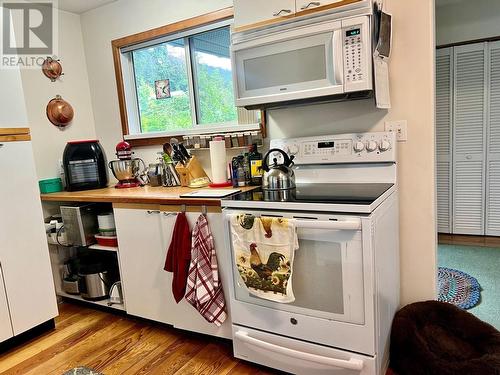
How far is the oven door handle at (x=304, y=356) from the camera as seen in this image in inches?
58.7

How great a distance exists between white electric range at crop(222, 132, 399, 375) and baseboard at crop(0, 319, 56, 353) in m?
1.42

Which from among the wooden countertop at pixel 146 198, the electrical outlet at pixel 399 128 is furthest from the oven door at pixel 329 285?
the electrical outlet at pixel 399 128

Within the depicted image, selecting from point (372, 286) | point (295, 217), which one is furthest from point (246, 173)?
point (372, 286)

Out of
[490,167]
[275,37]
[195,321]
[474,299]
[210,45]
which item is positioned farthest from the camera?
[490,167]

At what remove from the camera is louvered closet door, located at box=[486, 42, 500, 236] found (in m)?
3.40

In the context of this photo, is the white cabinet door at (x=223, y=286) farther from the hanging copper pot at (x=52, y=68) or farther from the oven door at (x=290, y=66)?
the hanging copper pot at (x=52, y=68)

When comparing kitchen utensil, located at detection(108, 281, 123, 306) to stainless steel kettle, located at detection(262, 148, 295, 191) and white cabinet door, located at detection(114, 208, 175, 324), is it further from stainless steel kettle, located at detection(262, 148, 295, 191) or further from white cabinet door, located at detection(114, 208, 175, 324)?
stainless steel kettle, located at detection(262, 148, 295, 191)

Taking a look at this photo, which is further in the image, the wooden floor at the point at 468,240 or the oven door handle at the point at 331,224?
the wooden floor at the point at 468,240

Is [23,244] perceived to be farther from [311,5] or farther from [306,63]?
[311,5]

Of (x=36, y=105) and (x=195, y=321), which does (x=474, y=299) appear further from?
(x=36, y=105)

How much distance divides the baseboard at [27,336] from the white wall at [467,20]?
4.30 metres

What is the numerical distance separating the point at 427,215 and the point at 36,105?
2931 millimetres

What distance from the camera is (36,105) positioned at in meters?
2.83

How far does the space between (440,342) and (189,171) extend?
69.7 inches
